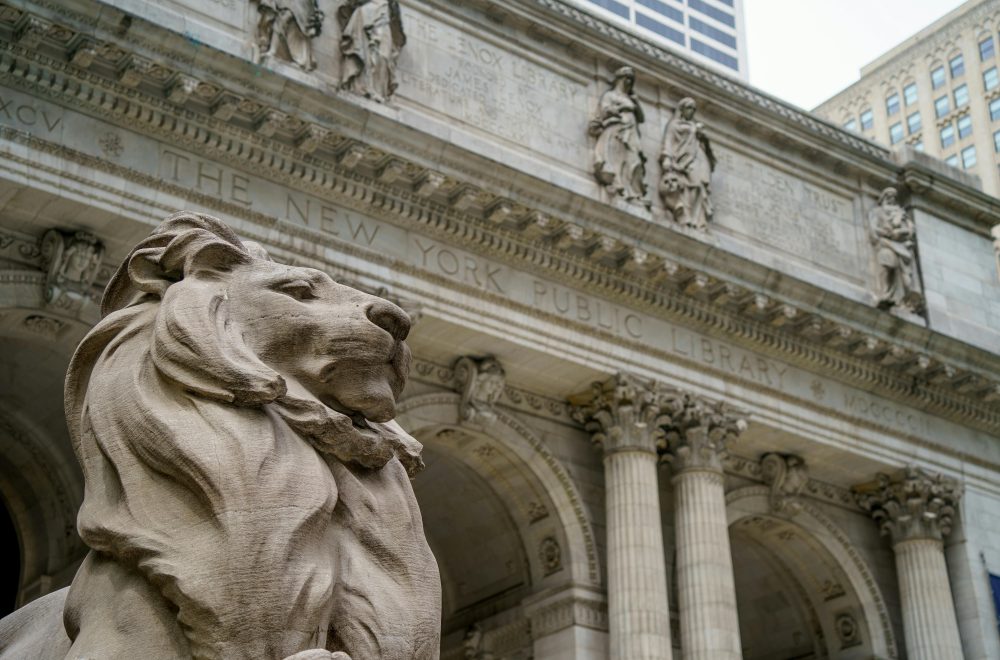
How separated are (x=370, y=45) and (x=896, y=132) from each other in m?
49.1

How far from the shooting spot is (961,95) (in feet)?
→ 198

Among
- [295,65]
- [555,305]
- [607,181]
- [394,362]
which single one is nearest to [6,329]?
[295,65]

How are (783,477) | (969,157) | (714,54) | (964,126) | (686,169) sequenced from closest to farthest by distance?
(686,169) → (783,477) → (969,157) → (964,126) → (714,54)

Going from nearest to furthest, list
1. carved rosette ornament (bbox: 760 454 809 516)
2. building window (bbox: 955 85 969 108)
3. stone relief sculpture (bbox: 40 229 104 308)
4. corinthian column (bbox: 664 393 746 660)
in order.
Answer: stone relief sculpture (bbox: 40 229 104 308), corinthian column (bbox: 664 393 746 660), carved rosette ornament (bbox: 760 454 809 516), building window (bbox: 955 85 969 108)

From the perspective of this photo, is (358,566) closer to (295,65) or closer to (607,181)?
(295,65)

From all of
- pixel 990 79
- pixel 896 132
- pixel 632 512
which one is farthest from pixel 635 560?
pixel 896 132

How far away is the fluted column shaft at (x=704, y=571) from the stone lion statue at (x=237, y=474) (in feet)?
52.4

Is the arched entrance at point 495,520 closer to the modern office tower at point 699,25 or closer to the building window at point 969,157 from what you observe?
the building window at point 969,157

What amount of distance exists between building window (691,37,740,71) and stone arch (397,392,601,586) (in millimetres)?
63966

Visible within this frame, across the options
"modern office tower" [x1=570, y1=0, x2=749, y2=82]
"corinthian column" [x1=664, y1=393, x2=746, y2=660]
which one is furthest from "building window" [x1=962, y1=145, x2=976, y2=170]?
"corinthian column" [x1=664, y1=393, x2=746, y2=660]

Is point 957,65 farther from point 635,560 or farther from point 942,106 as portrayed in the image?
point 635,560

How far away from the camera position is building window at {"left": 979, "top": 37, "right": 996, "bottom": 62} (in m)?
58.6

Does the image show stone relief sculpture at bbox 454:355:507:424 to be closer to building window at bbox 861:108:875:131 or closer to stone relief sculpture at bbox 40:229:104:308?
stone relief sculpture at bbox 40:229:104:308

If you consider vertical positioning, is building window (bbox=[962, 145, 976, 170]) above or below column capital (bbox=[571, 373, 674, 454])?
above
